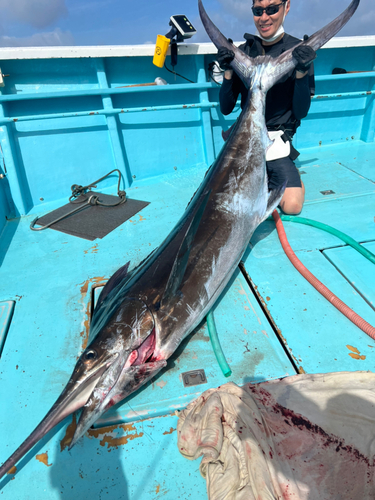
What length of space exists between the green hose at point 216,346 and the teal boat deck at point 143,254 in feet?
0.16

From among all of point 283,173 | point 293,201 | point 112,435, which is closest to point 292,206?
point 293,201

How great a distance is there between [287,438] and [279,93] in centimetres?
306

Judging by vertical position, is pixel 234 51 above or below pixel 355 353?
above

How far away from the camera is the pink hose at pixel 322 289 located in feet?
6.03

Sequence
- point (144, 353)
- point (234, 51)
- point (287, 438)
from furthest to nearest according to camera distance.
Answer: point (234, 51), point (144, 353), point (287, 438)

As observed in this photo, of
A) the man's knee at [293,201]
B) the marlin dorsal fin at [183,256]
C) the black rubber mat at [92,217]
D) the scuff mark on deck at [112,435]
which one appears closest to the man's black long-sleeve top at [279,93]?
the man's knee at [293,201]

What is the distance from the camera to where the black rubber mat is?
3.20 meters

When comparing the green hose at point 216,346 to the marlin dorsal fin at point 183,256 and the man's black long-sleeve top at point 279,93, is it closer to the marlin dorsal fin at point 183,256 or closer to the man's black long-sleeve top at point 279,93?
the marlin dorsal fin at point 183,256

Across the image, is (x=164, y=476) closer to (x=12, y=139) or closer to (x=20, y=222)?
(x=20, y=222)

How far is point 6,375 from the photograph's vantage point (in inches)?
71.1

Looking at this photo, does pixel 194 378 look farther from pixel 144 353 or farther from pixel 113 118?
pixel 113 118

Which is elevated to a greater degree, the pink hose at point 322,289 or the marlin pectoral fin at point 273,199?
the marlin pectoral fin at point 273,199

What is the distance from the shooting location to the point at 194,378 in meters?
1.70

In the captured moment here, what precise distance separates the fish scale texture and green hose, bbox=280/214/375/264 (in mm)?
1072
